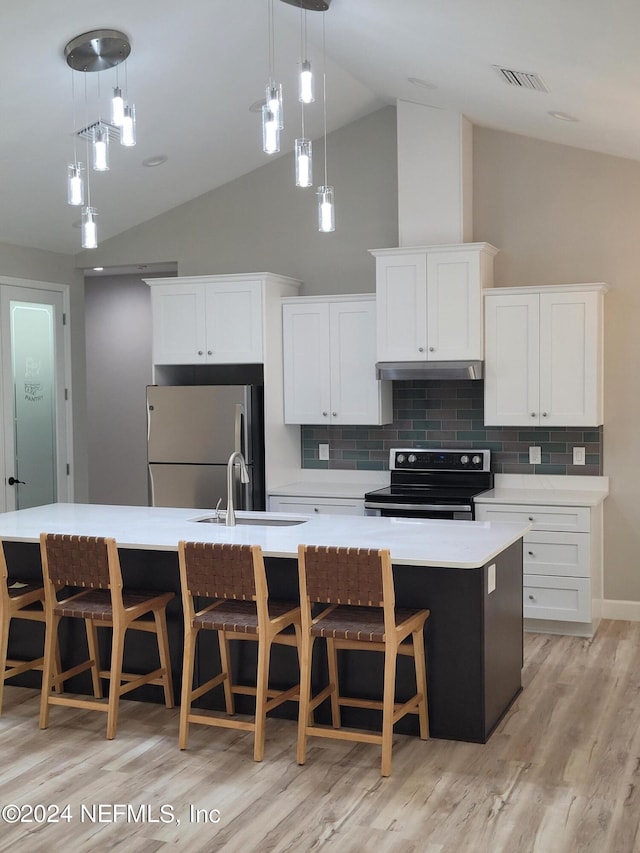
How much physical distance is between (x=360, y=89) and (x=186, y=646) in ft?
12.7

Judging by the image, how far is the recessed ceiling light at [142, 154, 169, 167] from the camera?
19.9 feet

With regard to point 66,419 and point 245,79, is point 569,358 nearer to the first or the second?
point 245,79

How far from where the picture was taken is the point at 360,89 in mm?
6051

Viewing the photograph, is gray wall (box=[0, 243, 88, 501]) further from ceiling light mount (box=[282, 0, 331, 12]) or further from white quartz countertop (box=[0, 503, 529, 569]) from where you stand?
ceiling light mount (box=[282, 0, 331, 12])

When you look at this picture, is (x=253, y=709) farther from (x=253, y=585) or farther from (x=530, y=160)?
(x=530, y=160)

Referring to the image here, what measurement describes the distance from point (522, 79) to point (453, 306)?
5.28ft

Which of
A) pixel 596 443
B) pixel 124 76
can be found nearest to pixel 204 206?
pixel 124 76

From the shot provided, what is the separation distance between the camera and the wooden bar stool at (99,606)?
400cm

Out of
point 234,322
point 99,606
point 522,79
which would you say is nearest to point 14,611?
point 99,606

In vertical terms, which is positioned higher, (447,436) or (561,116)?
(561,116)

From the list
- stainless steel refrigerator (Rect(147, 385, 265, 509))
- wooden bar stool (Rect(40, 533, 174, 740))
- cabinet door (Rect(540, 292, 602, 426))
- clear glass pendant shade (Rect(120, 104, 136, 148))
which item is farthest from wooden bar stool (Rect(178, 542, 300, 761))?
cabinet door (Rect(540, 292, 602, 426))

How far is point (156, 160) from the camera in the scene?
20.1 ft

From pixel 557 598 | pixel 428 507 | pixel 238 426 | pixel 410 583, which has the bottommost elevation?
pixel 557 598

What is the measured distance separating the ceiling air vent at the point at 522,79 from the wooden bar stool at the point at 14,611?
3.26 m
